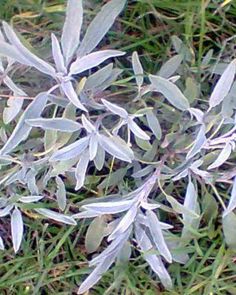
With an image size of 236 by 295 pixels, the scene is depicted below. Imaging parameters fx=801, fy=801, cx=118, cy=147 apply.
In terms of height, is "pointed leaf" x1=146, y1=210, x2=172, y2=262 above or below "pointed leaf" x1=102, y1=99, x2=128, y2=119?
below

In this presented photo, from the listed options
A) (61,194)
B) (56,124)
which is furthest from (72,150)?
(61,194)

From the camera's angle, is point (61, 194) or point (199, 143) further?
point (61, 194)

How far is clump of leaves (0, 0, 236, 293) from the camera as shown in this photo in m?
1.17

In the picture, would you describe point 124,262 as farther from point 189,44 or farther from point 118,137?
point 189,44

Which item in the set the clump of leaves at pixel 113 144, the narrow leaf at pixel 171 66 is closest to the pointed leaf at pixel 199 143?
the clump of leaves at pixel 113 144

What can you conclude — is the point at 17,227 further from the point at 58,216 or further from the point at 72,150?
the point at 72,150

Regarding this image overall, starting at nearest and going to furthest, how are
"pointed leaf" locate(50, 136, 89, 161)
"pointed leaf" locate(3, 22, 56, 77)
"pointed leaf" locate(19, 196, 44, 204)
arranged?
1. "pointed leaf" locate(3, 22, 56, 77)
2. "pointed leaf" locate(50, 136, 89, 161)
3. "pointed leaf" locate(19, 196, 44, 204)

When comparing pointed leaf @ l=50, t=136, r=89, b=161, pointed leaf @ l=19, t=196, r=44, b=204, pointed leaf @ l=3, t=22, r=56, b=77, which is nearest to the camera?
pointed leaf @ l=3, t=22, r=56, b=77

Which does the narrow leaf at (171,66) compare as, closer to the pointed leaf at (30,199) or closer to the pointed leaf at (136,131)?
the pointed leaf at (136,131)

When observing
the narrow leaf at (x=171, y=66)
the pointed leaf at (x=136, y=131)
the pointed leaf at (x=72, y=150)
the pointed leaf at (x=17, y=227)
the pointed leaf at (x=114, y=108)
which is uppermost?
the narrow leaf at (x=171, y=66)

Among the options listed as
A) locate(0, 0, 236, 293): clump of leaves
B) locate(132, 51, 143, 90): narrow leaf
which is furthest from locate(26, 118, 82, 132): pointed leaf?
locate(132, 51, 143, 90): narrow leaf

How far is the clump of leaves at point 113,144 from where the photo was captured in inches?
46.0

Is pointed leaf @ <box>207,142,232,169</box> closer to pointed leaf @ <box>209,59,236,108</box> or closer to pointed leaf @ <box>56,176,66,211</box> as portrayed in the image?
pointed leaf @ <box>209,59,236,108</box>

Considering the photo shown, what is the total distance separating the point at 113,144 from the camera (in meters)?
1.19
